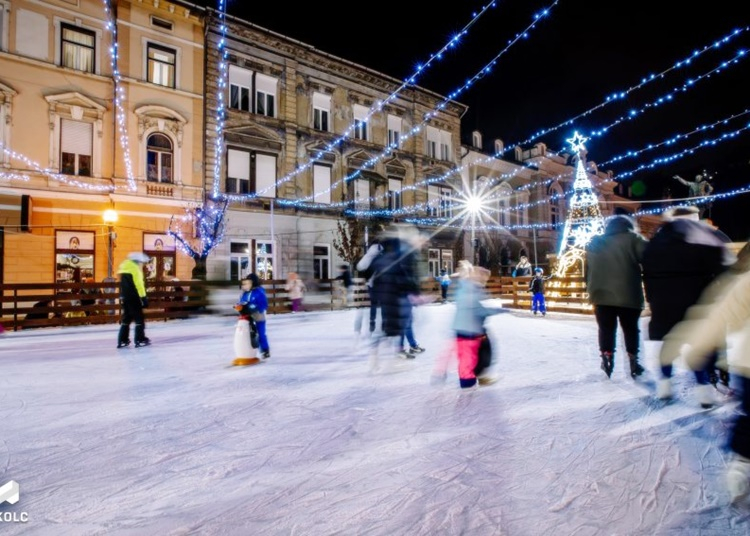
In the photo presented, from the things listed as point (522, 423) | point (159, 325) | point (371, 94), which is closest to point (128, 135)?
point (159, 325)

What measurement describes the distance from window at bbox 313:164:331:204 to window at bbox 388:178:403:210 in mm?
3854

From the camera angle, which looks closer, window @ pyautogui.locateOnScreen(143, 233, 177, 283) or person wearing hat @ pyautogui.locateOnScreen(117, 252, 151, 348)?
person wearing hat @ pyautogui.locateOnScreen(117, 252, 151, 348)

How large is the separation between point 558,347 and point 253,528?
573cm

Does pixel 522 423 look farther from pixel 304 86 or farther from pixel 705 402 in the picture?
pixel 304 86

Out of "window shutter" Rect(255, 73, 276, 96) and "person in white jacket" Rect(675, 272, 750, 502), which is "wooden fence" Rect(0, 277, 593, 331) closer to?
"person in white jacket" Rect(675, 272, 750, 502)

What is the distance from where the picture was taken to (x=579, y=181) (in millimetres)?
12820

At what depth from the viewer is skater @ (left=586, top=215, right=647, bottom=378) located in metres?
4.00

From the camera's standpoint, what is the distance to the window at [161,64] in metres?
15.2

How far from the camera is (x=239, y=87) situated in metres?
17.2

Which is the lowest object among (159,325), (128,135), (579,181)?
(159,325)

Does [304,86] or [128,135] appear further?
[304,86]

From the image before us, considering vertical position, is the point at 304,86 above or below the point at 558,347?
above

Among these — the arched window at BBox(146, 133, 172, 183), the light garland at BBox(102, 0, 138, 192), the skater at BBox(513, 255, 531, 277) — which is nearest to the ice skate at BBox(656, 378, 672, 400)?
the skater at BBox(513, 255, 531, 277)

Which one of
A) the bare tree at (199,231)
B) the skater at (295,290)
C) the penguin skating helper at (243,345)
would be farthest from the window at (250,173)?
the penguin skating helper at (243,345)
